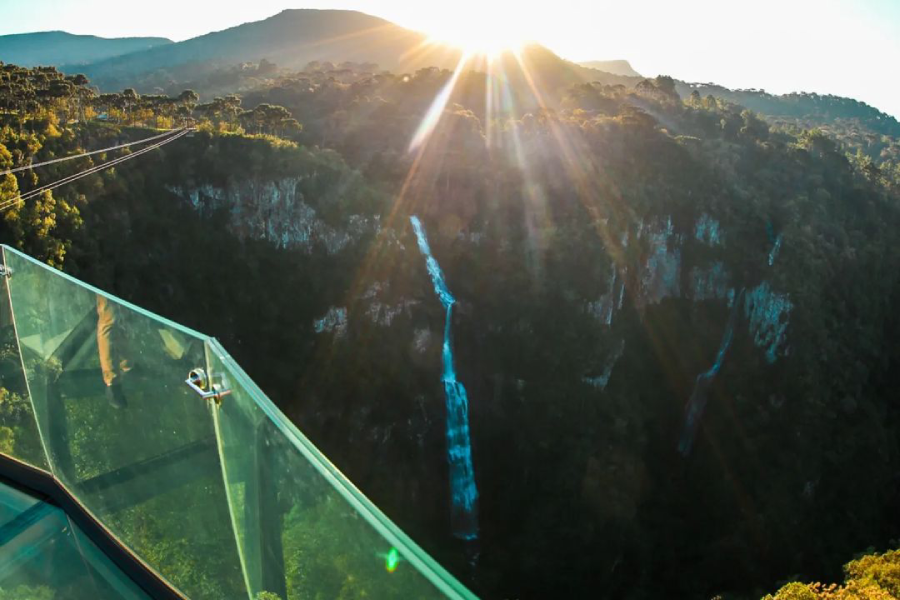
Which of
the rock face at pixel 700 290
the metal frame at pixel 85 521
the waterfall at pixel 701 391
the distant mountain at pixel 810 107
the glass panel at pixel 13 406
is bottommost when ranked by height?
the waterfall at pixel 701 391

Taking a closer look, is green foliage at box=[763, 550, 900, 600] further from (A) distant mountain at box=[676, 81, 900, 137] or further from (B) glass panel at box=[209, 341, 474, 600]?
(A) distant mountain at box=[676, 81, 900, 137]

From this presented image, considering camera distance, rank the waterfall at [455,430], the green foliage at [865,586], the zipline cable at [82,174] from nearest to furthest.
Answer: the green foliage at [865,586]
the zipline cable at [82,174]
the waterfall at [455,430]

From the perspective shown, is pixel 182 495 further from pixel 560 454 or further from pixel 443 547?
pixel 560 454

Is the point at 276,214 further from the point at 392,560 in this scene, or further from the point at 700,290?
the point at 392,560

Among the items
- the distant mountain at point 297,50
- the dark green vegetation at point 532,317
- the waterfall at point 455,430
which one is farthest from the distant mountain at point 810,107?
the waterfall at point 455,430

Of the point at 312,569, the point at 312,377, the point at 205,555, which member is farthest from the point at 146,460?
the point at 312,377

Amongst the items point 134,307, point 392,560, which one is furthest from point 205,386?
point 392,560

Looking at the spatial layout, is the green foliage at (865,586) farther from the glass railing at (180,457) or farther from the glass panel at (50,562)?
the glass panel at (50,562)
